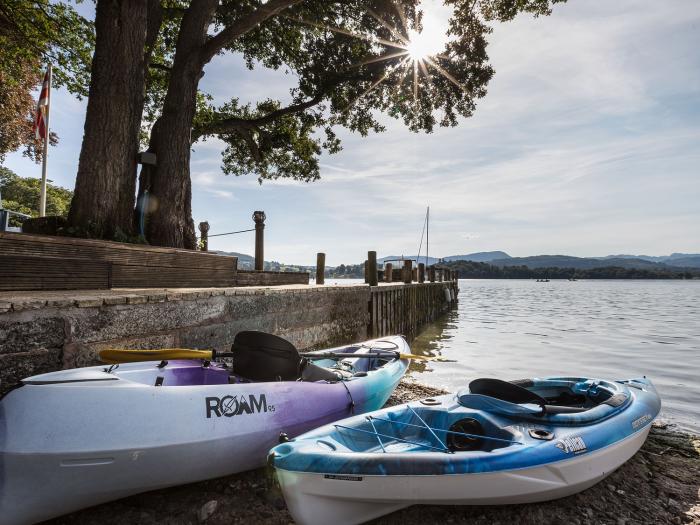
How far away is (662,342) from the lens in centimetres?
1494

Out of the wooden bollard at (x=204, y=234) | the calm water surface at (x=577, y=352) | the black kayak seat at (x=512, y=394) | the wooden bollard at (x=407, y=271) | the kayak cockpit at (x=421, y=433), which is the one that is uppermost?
the wooden bollard at (x=204, y=234)

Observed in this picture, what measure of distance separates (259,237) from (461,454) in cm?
907

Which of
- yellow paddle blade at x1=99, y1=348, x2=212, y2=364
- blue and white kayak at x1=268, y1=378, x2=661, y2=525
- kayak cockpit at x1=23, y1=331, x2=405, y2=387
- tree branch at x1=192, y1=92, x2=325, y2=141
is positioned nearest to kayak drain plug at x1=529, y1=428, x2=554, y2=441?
blue and white kayak at x1=268, y1=378, x2=661, y2=525

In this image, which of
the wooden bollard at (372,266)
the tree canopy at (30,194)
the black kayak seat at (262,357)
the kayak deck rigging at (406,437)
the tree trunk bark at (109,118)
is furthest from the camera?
the tree canopy at (30,194)

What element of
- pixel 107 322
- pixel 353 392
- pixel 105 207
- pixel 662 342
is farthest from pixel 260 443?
pixel 662 342

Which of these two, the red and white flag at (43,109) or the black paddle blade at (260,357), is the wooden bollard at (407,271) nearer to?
the red and white flag at (43,109)

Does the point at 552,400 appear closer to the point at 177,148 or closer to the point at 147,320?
the point at 147,320

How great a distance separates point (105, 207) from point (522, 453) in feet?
24.2

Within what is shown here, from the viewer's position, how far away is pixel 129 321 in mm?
4465

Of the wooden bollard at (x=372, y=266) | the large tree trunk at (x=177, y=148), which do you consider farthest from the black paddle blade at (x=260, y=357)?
the wooden bollard at (x=372, y=266)

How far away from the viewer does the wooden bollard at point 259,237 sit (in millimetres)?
10797

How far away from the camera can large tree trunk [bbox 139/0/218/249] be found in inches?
320

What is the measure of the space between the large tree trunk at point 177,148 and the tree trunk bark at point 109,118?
778 millimetres

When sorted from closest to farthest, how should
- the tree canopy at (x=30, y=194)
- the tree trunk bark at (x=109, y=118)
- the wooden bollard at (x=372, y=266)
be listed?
the tree trunk bark at (x=109, y=118)
the wooden bollard at (x=372, y=266)
the tree canopy at (x=30, y=194)
